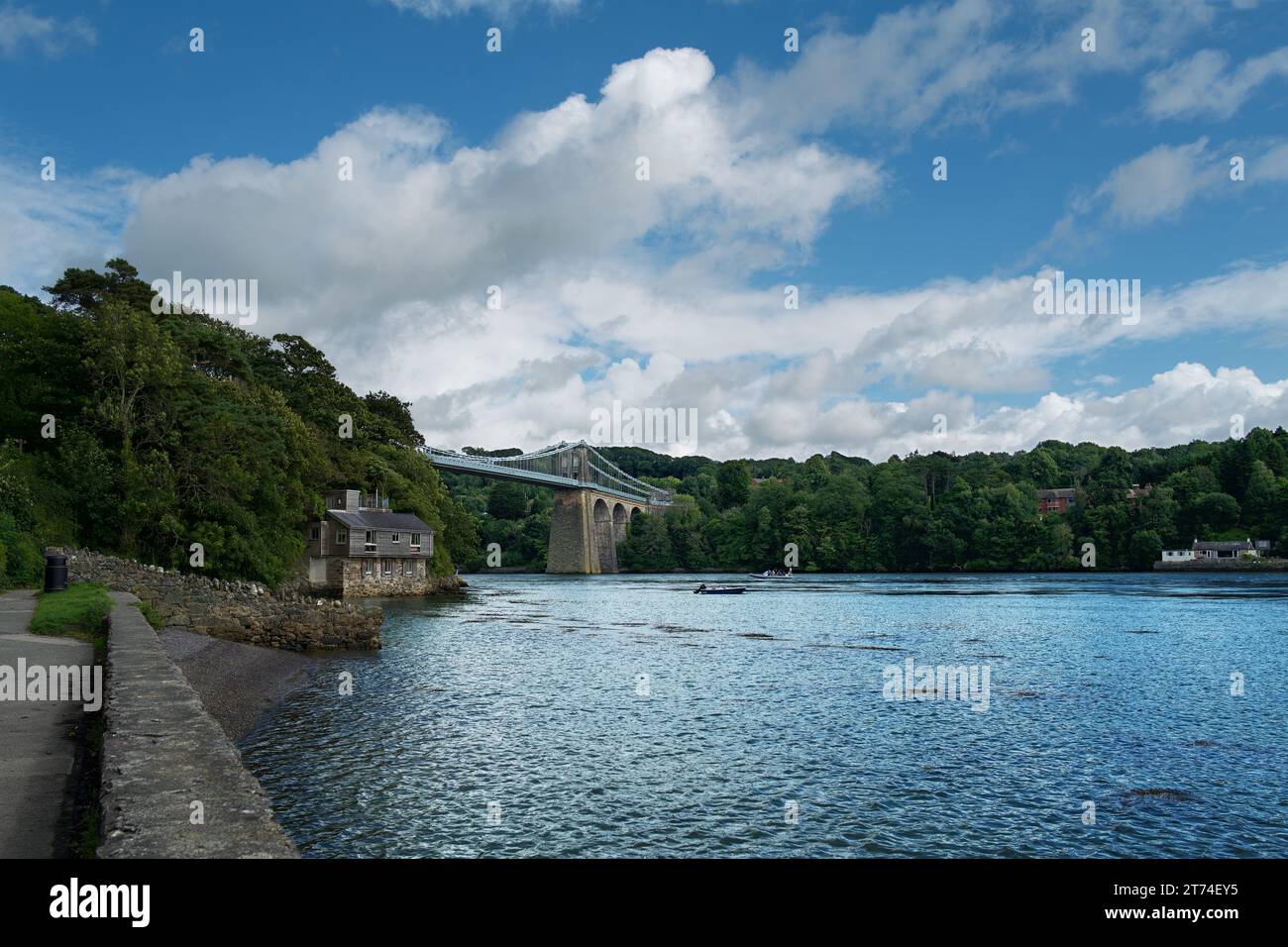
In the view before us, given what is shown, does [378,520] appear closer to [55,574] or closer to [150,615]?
[55,574]

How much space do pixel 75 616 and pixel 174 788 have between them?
12.8 meters

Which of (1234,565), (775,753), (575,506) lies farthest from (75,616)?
(1234,565)

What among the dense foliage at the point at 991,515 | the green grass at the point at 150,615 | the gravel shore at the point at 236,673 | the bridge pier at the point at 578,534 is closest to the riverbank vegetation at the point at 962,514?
the dense foliage at the point at 991,515

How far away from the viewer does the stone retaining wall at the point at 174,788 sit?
16.0 feet

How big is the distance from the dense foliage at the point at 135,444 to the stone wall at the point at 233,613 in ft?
6.79

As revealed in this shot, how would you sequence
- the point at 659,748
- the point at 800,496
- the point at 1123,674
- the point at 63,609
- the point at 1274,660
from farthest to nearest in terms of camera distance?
the point at 800,496, the point at 1274,660, the point at 1123,674, the point at 63,609, the point at 659,748

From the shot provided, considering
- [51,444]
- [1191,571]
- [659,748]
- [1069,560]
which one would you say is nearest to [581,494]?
[1069,560]

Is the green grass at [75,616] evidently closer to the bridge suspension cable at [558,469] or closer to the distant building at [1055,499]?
the bridge suspension cable at [558,469]

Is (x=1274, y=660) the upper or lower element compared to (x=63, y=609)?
lower

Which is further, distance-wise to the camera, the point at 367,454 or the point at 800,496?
the point at 800,496

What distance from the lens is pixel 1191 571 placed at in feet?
306

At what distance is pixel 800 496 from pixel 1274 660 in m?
99.4
